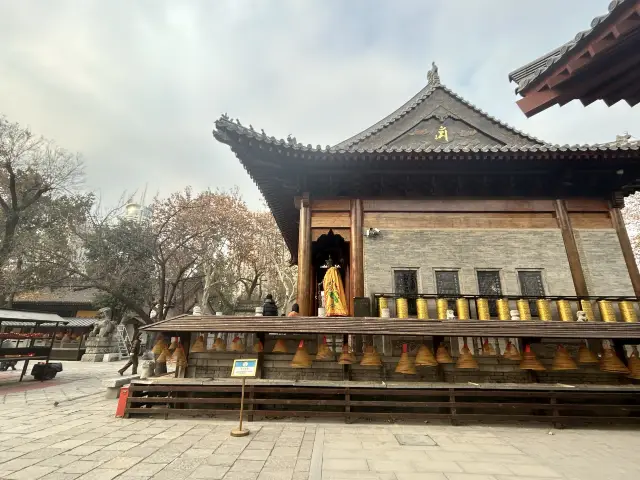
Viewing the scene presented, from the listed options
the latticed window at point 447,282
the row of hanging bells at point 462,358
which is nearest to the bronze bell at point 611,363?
the row of hanging bells at point 462,358

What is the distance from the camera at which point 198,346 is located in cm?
771

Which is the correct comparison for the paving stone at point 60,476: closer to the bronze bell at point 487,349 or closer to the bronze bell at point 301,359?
the bronze bell at point 301,359

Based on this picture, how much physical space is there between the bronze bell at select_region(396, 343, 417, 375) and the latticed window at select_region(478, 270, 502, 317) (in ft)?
9.48

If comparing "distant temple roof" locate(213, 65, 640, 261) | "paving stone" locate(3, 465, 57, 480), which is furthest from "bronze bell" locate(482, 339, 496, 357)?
"paving stone" locate(3, 465, 57, 480)

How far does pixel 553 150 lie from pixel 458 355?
5.62 meters

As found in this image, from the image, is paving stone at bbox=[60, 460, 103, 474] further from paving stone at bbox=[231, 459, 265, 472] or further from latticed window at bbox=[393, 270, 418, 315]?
latticed window at bbox=[393, 270, 418, 315]

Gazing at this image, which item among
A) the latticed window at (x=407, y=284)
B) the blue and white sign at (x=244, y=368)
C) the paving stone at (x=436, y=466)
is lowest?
the paving stone at (x=436, y=466)

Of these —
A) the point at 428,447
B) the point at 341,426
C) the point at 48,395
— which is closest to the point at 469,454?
the point at 428,447

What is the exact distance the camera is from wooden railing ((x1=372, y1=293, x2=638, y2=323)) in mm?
8031

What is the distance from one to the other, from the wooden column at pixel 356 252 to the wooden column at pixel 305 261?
1.21 m

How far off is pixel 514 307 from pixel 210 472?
7.89m

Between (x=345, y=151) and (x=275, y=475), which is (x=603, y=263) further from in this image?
(x=275, y=475)

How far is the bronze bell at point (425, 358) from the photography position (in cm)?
719

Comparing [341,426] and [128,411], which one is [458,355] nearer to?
[341,426]
